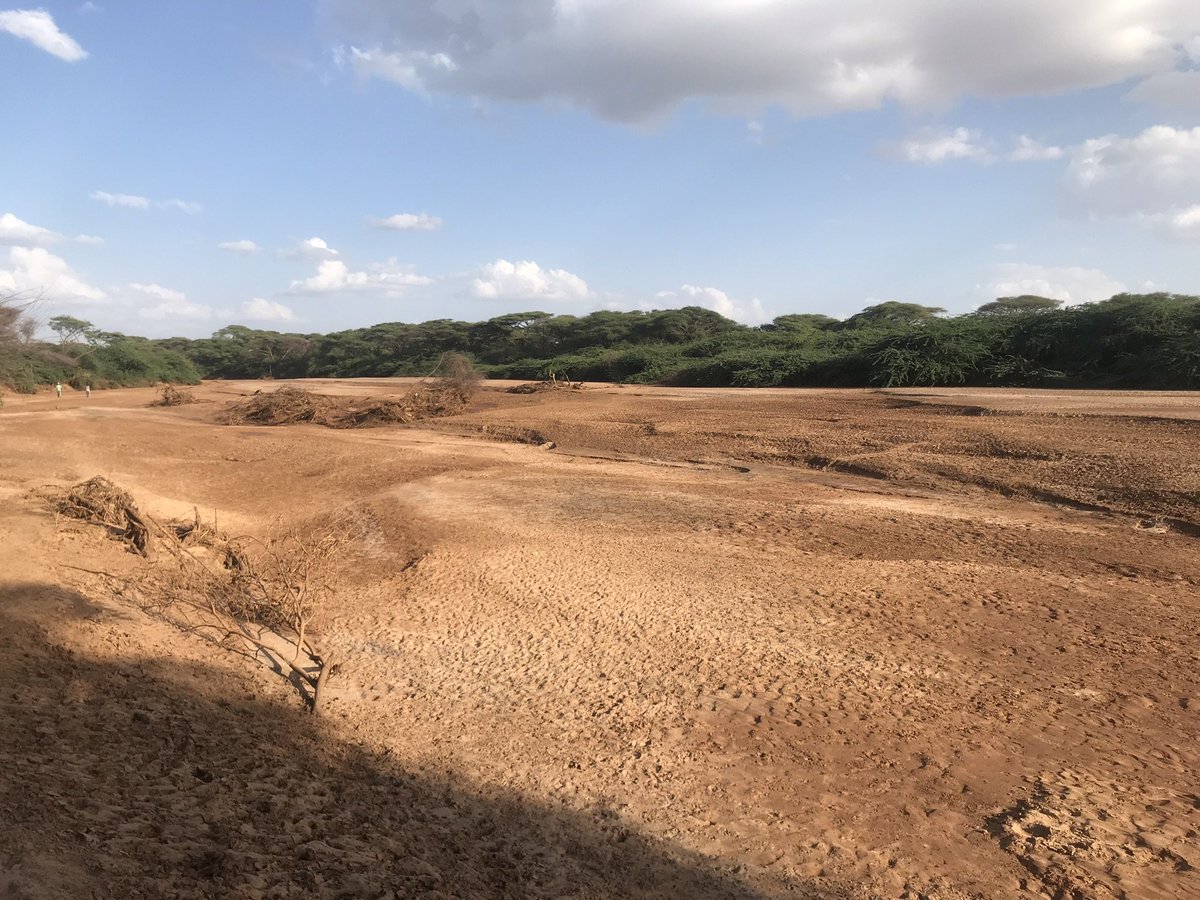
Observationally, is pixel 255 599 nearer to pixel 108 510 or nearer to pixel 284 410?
pixel 108 510

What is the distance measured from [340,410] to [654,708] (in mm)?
18205

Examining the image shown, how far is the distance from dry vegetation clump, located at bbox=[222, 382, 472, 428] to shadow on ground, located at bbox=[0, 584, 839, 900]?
1612cm

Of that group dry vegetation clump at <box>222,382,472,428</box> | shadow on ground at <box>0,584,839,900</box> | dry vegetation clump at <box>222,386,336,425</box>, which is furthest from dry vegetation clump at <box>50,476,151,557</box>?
dry vegetation clump at <box>222,386,336,425</box>

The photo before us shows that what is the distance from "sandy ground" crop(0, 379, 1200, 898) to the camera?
318 cm

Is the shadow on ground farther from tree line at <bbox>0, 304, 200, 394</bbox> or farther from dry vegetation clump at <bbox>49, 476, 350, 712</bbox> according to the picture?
tree line at <bbox>0, 304, 200, 394</bbox>

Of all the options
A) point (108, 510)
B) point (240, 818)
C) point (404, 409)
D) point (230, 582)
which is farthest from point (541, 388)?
point (240, 818)

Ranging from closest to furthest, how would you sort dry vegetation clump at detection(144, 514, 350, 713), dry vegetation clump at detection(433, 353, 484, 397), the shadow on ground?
the shadow on ground → dry vegetation clump at detection(144, 514, 350, 713) → dry vegetation clump at detection(433, 353, 484, 397)

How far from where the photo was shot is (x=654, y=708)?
4.69 meters

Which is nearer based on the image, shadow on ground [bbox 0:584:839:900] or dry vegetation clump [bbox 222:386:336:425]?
shadow on ground [bbox 0:584:839:900]

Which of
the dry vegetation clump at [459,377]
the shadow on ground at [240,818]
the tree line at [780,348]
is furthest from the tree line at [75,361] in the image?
the shadow on ground at [240,818]

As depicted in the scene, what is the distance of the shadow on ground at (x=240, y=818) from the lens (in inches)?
107

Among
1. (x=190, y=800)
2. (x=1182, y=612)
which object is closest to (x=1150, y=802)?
(x=1182, y=612)

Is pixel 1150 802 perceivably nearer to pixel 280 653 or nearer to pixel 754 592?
pixel 754 592

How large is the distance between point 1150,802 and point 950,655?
5.32 feet
